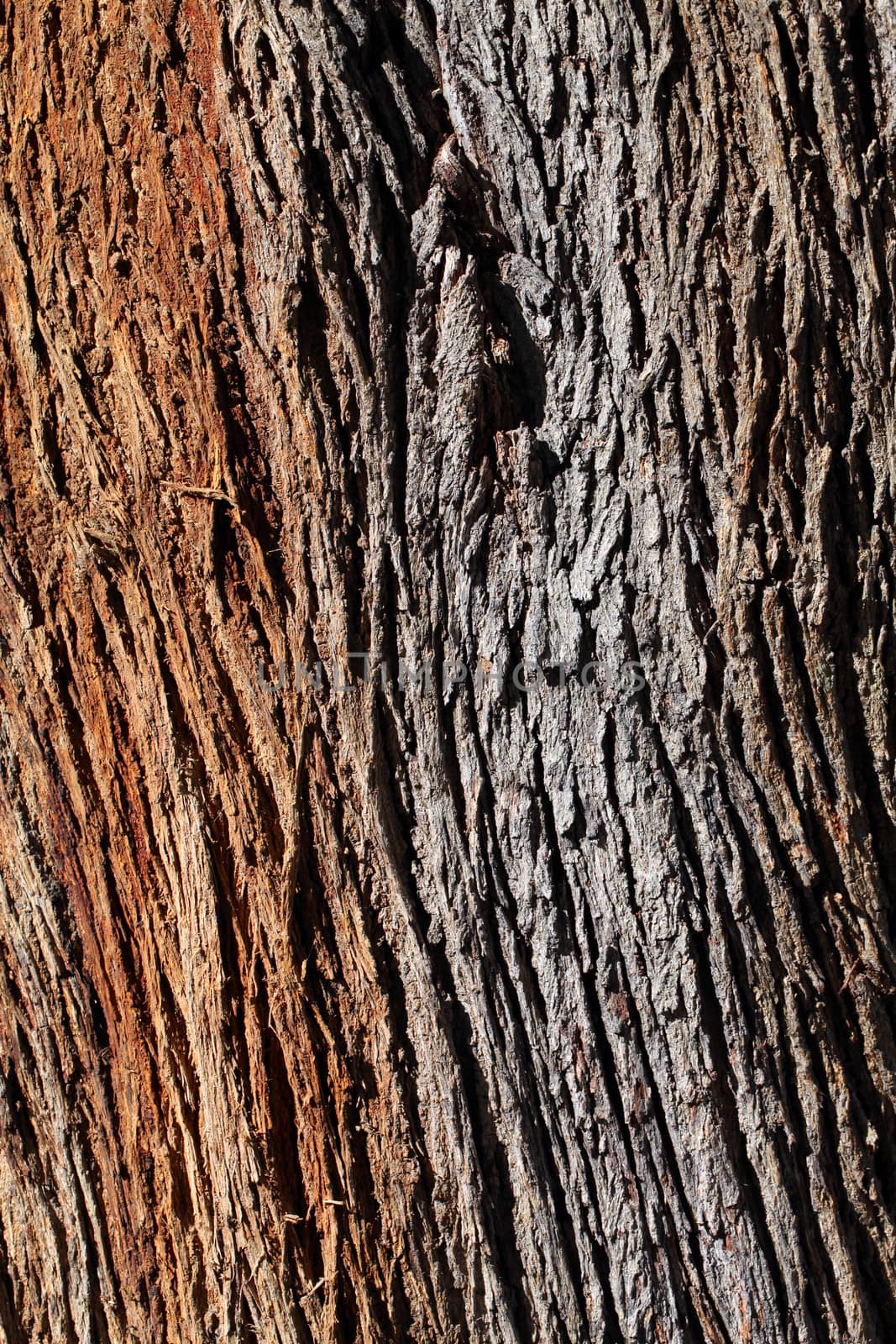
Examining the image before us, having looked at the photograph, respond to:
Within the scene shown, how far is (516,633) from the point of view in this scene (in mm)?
1737

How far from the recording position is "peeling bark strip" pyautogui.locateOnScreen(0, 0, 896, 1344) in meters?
1.71

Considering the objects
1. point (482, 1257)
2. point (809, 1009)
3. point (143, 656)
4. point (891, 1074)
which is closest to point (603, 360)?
point (143, 656)

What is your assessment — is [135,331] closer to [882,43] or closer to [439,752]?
[439,752]

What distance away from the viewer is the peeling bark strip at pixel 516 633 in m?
1.71

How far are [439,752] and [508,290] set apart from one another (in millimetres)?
827

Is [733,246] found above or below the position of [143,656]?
above

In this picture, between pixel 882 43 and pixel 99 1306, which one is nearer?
pixel 882 43

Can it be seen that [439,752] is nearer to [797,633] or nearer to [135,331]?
[797,633]

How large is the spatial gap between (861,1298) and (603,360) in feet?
5.54

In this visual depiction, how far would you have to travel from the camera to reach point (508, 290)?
5.79 ft

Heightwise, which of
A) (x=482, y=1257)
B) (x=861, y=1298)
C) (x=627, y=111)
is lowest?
(x=861, y=1298)

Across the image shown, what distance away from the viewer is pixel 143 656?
72.2 inches

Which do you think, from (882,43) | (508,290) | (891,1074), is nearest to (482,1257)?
(891,1074)

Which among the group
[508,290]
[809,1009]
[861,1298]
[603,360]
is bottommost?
[861,1298]
